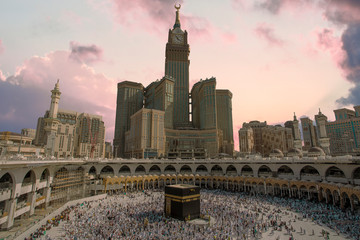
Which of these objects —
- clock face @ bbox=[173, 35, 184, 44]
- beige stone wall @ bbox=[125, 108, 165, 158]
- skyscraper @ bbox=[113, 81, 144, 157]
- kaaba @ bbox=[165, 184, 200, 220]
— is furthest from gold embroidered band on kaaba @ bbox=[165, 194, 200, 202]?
clock face @ bbox=[173, 35, 184, 44]

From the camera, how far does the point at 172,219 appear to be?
2906 centimetres

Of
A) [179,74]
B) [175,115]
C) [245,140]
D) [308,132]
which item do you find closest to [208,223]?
[245,140]

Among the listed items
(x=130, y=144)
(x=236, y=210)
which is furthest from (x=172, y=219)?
(x=130, y=144)

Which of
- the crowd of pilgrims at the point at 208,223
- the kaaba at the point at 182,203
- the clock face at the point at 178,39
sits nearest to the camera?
the crowd of pilgrims at the point at 208,223

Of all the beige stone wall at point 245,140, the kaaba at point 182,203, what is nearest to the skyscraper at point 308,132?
the beige stone wall at point 245,140

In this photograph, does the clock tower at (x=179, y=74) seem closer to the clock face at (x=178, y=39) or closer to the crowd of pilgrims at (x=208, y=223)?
the clock face at (x=178, y=39)

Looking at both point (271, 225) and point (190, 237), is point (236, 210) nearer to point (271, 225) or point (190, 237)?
point (271, 225)

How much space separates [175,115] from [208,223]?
10810 centimetres

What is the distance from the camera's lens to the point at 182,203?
28.7 metres

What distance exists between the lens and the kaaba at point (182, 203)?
28.9m

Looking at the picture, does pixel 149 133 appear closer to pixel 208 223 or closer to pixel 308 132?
pixel 208 223

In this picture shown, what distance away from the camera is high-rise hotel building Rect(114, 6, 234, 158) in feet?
336

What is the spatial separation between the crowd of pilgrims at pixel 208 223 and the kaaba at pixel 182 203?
1162 millimetres

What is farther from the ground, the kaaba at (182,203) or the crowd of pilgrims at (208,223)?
the kaaba at (182,203)
